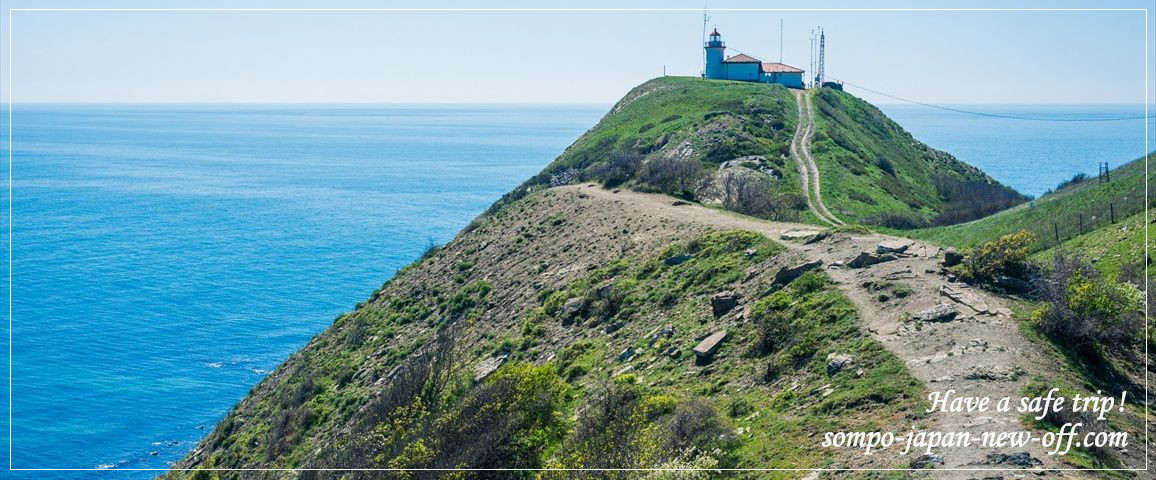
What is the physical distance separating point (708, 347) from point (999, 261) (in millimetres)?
8099

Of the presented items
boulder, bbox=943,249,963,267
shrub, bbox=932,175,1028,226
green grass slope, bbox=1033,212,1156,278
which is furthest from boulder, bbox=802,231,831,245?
shrub, bbox=932,175,1028,226

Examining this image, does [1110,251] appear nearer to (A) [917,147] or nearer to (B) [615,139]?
(B) [615,139]

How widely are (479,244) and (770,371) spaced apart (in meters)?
31.2

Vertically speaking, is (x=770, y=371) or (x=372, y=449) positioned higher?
(x=770, y=371)

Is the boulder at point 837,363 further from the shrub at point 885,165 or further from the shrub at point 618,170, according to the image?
the shrub at point 885,165

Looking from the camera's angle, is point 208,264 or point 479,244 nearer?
point 479,244

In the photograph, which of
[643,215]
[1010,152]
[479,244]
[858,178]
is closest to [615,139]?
[858,178]

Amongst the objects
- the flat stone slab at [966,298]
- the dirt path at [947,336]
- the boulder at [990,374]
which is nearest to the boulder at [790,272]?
the dirt path at [947,336]

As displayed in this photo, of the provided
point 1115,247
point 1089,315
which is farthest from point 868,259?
point 1115,247

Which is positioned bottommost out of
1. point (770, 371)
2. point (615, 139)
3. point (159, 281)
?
point (159, 281)

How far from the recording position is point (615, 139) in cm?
7525

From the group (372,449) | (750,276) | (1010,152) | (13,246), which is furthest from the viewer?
(1010,152)

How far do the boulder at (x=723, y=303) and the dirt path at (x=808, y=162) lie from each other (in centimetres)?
1887

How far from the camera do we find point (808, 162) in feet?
194
